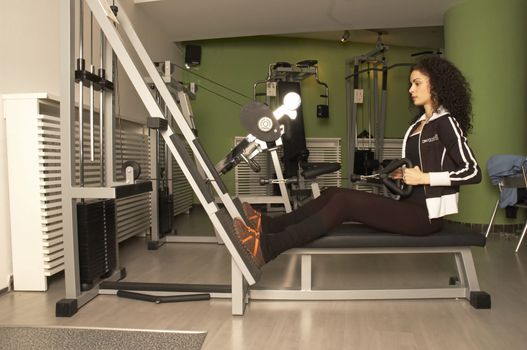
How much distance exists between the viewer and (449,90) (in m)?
1.99

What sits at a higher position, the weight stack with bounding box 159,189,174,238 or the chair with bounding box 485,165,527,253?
the chair with bounding box 485,165,527,253

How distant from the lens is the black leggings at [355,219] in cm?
188

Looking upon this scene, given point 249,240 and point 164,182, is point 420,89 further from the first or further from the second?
point 164,182

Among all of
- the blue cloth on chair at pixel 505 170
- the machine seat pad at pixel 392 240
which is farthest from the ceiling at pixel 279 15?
the machine seat pad at pixel 392 240

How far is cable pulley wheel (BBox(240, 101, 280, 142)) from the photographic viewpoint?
201 centimetres

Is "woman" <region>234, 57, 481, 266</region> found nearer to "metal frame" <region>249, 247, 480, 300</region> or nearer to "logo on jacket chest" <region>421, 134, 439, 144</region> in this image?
"logo on jacket chest" <region>421, 134, 439, 144</region>

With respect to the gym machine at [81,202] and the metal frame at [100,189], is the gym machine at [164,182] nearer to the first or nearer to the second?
the gym machine at [81,202]

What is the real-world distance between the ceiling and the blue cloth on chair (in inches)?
67.8

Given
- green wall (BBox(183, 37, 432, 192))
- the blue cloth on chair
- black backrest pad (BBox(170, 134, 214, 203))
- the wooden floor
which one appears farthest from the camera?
green wall (BBox(183, 37, 432, 192))

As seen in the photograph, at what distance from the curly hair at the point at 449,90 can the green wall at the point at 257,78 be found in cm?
404

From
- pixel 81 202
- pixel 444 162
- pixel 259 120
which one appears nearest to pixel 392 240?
pixel 444 162

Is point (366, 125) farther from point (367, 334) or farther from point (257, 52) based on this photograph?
point (367, 334)

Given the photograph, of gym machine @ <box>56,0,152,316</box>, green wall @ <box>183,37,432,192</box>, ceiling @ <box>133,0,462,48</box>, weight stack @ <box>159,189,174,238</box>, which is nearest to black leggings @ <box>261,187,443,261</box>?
gym machine @ <box>56,0,152,316</box>

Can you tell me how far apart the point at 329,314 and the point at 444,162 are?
2.94 ft
